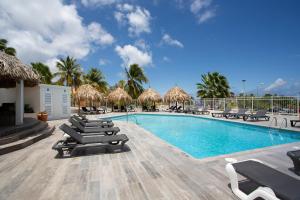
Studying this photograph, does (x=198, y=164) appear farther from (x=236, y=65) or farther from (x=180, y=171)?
(x=236, y=65)

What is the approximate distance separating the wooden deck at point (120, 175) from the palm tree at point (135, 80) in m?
21.4

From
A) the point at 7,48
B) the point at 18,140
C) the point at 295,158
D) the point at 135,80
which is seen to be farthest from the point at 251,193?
the point at 7,48

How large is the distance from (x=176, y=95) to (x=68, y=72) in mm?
19890

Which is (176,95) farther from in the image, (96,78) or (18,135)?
(18,135)

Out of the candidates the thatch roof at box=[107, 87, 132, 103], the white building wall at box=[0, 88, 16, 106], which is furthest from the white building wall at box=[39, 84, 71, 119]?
the thatch roof at box=[107, 87, 132, 103]

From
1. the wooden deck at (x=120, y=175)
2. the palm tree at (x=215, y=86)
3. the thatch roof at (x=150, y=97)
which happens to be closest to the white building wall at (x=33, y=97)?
the wooden deck at (x=120, y=175)

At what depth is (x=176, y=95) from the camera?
21.7 metres

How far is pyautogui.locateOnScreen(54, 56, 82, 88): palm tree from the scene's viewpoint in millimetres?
28891

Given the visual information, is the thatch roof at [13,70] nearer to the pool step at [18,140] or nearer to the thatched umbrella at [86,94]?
the pool step at [18,140]

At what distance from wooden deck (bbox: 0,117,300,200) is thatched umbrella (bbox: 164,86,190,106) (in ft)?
54.7

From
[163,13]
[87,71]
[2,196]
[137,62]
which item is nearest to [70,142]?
[2,196]

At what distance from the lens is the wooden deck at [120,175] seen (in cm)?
272

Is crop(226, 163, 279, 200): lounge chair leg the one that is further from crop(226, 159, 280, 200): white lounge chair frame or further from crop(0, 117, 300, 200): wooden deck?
crop(0, 117, 300, 200): wooden deck

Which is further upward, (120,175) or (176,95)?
(176,95)
